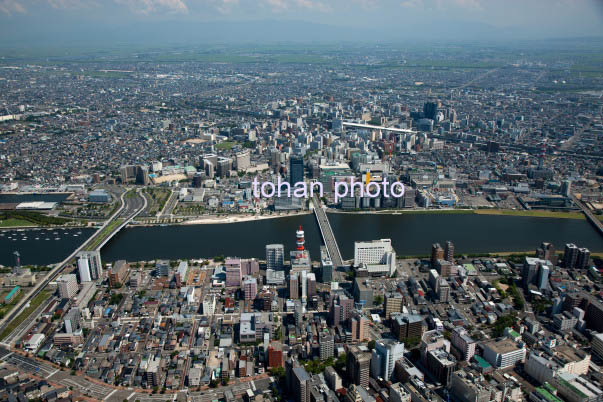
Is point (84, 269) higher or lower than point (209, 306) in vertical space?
higher

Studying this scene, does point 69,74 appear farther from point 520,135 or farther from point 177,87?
point 520,135

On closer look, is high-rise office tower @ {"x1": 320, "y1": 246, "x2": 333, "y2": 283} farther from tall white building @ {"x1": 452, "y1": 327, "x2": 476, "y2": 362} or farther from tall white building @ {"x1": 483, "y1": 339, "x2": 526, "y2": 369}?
tall white building @ {"x1": 483, "y1": 339, "x2": 526, "y2": 369}

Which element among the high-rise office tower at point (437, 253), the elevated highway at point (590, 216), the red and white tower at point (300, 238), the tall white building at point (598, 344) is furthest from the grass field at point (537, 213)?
the tall white building at point (598, 344)

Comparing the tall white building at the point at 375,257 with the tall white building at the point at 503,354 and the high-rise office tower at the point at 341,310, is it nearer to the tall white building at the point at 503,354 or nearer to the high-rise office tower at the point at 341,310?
the high-rise office tower at the point at 341,310

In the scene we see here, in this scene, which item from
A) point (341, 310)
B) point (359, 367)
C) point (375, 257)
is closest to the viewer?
point (359, 367)

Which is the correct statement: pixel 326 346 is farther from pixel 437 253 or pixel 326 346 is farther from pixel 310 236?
pixel 310 236

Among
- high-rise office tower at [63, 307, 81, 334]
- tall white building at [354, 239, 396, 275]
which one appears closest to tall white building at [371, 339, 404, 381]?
tall white building at [354, 239, 396, 275]

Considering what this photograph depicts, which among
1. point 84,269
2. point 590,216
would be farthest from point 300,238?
point 590,216
